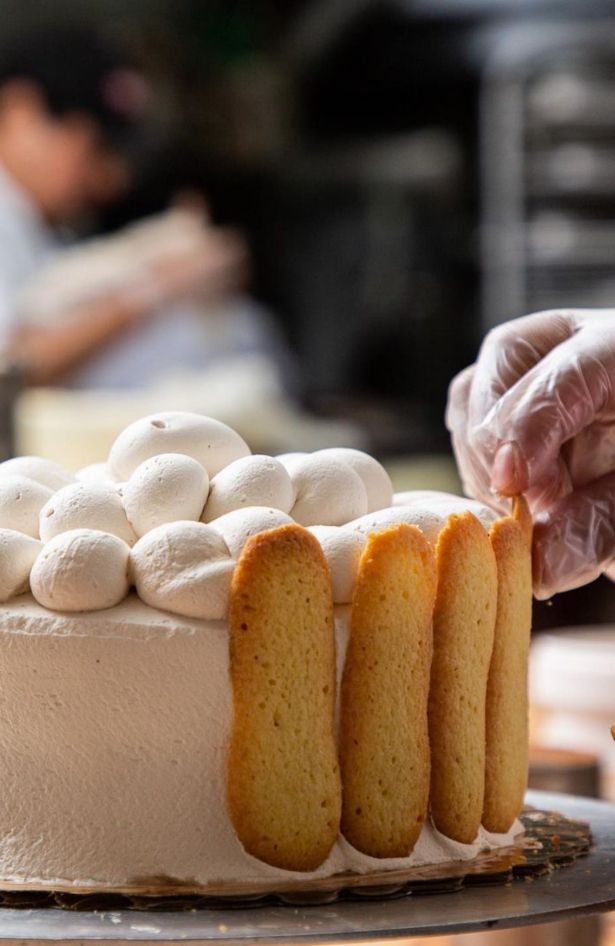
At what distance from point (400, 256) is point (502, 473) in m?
4.84

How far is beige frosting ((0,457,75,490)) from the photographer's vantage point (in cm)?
108

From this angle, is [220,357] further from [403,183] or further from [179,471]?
[179,471]

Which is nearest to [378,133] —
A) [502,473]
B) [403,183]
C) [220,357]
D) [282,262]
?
[403,183]

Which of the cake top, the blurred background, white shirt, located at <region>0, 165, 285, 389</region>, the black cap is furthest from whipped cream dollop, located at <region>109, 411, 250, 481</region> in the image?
the black cap

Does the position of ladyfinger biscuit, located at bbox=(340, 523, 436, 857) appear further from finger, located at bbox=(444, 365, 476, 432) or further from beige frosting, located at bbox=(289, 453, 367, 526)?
finger, located at bbox=(444, 365, 476, 432)

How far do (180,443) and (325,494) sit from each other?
0.34 feet

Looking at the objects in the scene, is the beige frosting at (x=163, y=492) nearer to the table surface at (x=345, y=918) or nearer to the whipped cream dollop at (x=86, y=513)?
the whipped cream dollop at (x=86, y=513)

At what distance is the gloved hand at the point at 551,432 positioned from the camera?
3.81 ft

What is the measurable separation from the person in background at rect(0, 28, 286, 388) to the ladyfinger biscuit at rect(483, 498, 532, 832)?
297 centimetres

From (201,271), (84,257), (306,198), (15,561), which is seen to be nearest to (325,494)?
(15,561)

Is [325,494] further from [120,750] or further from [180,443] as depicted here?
[120,750]

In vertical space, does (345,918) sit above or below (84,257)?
above

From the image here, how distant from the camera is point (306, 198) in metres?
6.01

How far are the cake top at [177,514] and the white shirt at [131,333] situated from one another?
3.30 metres
